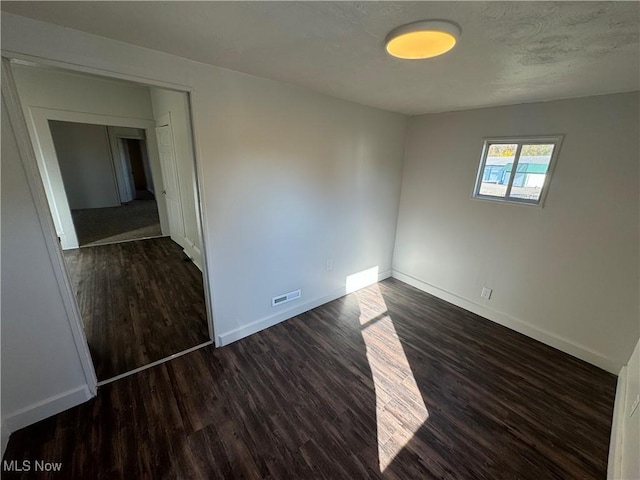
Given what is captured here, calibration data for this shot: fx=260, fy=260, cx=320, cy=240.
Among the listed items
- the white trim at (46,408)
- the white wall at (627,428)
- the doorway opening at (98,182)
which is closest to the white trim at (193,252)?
the doorway opening at (98,182)

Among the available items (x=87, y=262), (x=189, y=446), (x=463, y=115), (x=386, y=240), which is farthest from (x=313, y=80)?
(x=87, y=262)

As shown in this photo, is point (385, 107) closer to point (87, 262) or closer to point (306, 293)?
point (306, 293)

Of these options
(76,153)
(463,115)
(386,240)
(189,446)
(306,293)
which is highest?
(463,115)

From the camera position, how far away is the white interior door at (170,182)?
160 inches

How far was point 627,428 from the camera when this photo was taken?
5.08 ft

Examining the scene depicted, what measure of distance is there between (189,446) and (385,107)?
3352 millimetres

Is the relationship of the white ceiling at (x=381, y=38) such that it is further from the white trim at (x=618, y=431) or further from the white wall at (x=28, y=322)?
the white trim at (x=618, y=431)

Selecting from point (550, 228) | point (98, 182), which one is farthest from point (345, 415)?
point (98, 182)

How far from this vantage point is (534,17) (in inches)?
40.9

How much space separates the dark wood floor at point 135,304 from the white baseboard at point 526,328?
9.13 feet

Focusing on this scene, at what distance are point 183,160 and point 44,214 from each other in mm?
2407

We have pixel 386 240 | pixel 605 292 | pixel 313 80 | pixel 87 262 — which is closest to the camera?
pixel 313 80

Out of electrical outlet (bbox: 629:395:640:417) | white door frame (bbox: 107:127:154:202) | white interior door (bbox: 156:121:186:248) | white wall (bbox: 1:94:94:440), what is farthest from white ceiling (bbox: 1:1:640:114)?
white door frame (bbox: 107:127:154:202)

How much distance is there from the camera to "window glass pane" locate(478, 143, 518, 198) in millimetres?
2639
